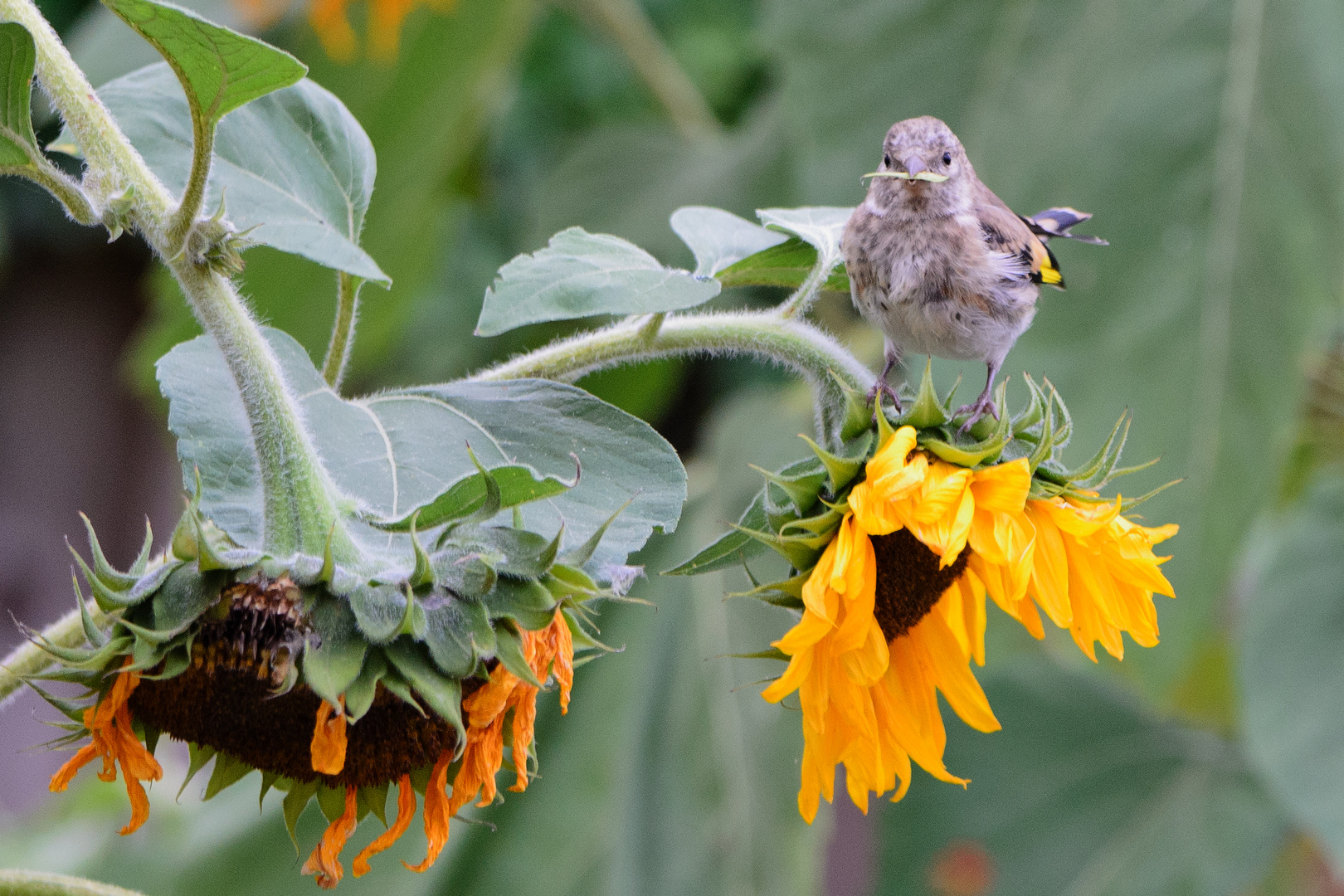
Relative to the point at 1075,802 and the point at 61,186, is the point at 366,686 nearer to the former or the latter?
the point at 61,186

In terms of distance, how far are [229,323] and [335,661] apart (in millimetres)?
120

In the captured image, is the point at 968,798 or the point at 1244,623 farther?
the point at 968,798

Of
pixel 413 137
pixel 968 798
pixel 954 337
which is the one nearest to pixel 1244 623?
pixel 968 798

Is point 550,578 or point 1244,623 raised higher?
point 550,578

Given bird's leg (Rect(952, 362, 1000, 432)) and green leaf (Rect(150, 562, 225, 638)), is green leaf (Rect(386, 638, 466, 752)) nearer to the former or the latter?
green leaf (Rect(150, 562, 225, 638))

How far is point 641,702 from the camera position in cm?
142

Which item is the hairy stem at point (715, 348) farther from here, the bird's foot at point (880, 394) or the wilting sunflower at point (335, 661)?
the wilting sunflower at point (335, 661)

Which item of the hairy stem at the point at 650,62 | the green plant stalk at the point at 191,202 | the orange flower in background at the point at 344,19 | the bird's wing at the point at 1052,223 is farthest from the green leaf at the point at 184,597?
the hairy stem at the point at 650,62

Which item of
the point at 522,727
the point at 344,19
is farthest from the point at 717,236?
the point at 344,19

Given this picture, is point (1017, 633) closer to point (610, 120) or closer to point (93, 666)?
point (93, 666)

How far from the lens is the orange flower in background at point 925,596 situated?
1.38 ft

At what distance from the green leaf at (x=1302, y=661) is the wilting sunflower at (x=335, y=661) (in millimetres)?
1064

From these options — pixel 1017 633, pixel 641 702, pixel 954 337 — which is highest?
pixel 954 337

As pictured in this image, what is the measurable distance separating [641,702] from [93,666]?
42.5 inches
